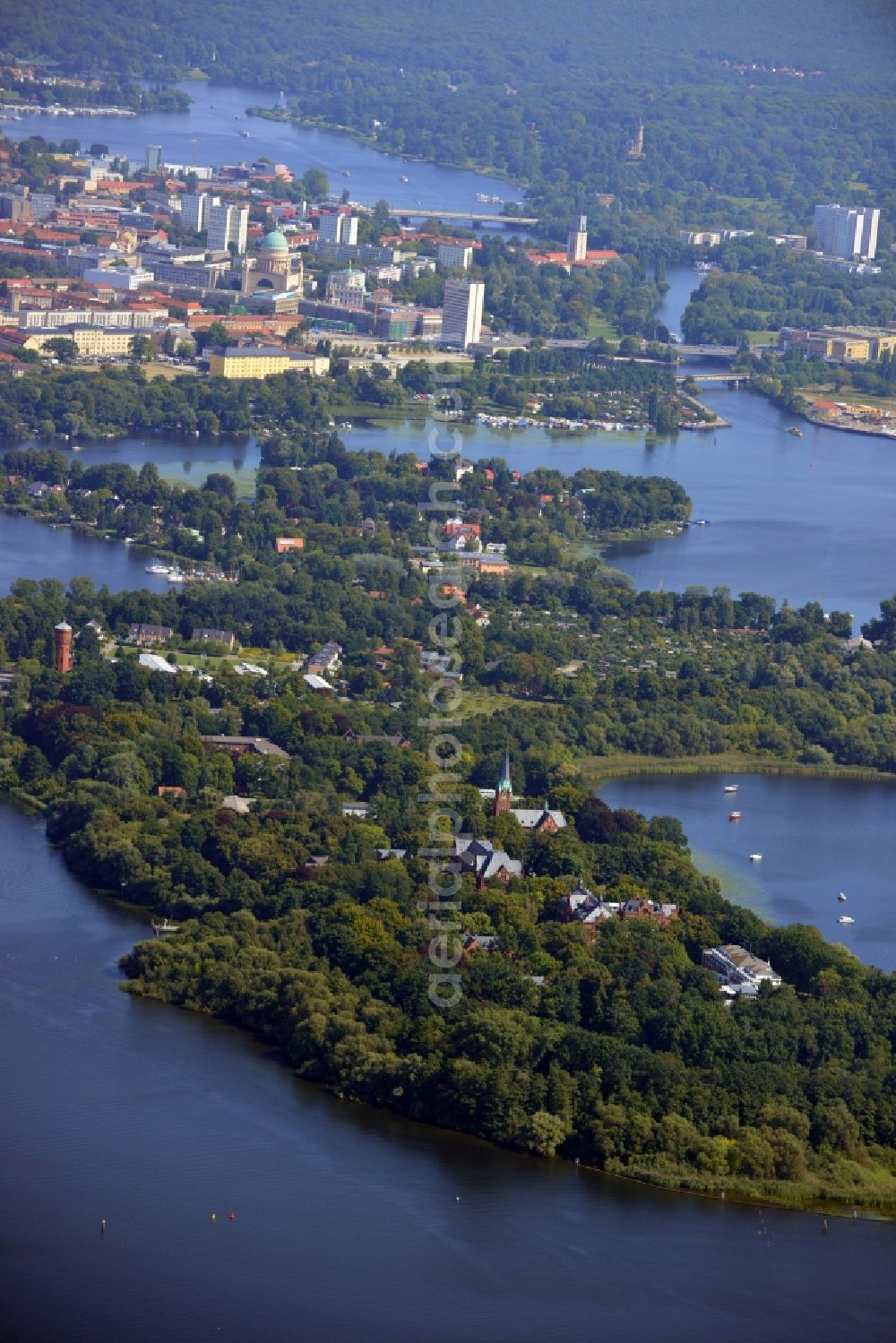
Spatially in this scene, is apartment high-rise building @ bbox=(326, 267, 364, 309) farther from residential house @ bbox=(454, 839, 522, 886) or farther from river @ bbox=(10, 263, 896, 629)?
residential house @ bbox=(454, 839, 522, 886)

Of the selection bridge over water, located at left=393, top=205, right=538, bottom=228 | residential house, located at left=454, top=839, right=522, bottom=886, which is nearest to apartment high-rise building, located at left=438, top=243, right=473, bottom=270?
Result: bridge over water, located at left=393, top=205, right=538, bottom=228

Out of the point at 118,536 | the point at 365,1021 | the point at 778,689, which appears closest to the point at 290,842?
the point at 365,1021

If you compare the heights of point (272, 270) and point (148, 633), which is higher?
point (272, 270)

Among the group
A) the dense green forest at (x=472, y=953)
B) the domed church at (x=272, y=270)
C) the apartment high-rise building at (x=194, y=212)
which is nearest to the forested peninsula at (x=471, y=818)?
the dense green forest at (x=472, y=953)

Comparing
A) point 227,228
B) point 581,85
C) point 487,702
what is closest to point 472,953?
point 487,702

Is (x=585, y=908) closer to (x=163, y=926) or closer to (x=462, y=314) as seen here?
(x=163, y=926)

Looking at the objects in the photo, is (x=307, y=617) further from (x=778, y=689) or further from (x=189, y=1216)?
(x=189, y=1216)
